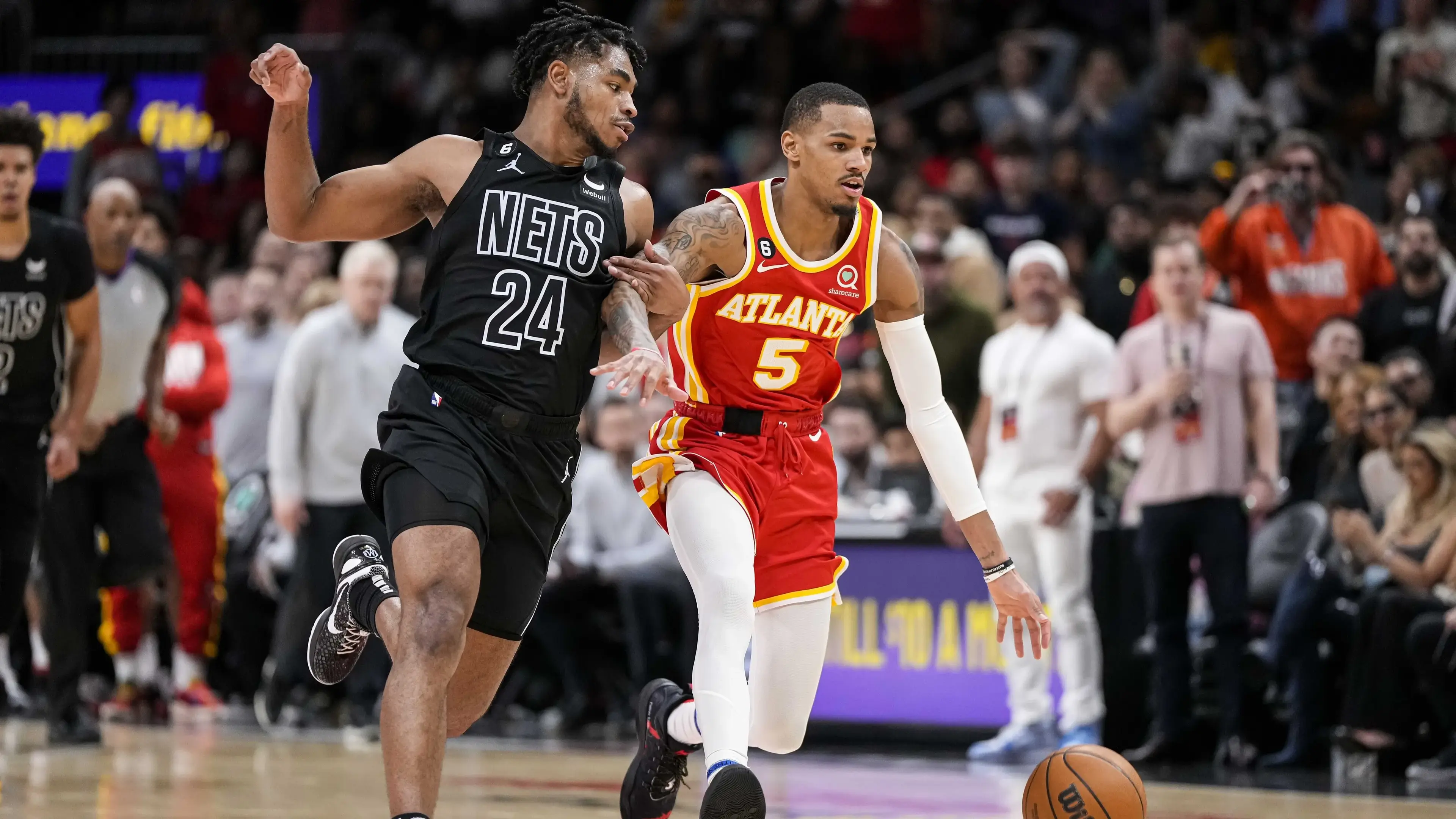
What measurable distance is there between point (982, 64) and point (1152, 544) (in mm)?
6894

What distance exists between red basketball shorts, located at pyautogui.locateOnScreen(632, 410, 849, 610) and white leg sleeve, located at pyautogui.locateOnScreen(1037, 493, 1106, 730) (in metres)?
3.51

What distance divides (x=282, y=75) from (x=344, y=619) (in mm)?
1511

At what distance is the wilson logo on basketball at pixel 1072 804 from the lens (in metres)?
5.43

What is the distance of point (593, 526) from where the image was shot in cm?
1101

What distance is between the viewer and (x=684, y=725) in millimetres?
5656

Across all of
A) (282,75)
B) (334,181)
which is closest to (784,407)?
(334,181)

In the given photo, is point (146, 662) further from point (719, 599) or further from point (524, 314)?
point (524, 314)

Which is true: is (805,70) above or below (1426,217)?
above

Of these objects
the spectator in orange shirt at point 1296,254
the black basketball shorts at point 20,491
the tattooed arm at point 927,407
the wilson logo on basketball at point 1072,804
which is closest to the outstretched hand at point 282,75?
the tattooed arm at point 927,407

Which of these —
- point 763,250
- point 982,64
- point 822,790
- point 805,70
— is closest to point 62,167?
point 805,70

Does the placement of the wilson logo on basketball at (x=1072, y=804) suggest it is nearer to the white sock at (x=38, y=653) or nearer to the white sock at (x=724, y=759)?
the white sock at (x=724, y=759)

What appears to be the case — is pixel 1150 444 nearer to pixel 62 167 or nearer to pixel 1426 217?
pixel 1426 217

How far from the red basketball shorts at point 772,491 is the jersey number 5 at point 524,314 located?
2.63 feet

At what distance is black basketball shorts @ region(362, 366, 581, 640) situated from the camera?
4766 mm
